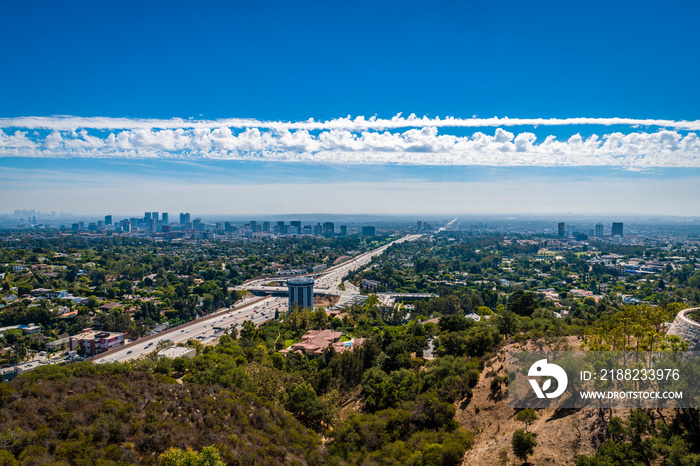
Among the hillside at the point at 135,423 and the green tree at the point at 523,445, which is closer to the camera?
the hillside at the point at 135,423

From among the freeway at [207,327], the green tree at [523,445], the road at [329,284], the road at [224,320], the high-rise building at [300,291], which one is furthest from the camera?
the road at [329,284]

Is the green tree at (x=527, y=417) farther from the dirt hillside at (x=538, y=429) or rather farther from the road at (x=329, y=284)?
the road at (x=329, y=284)

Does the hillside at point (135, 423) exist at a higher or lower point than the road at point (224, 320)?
higher

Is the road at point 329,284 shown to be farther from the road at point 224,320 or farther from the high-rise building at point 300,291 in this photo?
the high-rise building at point 300,291

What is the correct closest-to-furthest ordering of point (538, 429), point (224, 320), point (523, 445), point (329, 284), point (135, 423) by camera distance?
point (523, 445), point (135, 423), point (538, 429), point (224, 320), point (329, 284)

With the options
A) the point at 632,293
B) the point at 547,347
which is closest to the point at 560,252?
the point at 632,293

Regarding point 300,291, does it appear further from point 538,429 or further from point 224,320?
point 538,429

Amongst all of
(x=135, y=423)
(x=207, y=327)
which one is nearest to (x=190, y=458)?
(x=135, y=423)

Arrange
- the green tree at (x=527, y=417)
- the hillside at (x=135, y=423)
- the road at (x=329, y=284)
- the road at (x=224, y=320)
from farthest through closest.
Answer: the road at (x=329, y=284) < the road at (x=224, y=320) < the green tree at (x=527, y=417) < the hillside at (x=135, y=423)

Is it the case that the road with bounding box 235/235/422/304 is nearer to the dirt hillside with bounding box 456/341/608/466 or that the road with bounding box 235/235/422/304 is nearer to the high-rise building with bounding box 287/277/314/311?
the high-rise building with bounding box 287/277/314/311

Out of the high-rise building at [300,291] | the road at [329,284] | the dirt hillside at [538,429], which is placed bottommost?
the road at [329,284]

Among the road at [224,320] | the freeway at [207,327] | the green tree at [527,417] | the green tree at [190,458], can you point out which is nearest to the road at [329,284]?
the road at [224,320]

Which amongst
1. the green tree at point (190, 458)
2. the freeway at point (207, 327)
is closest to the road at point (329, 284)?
the freeway at point (207, 327)
